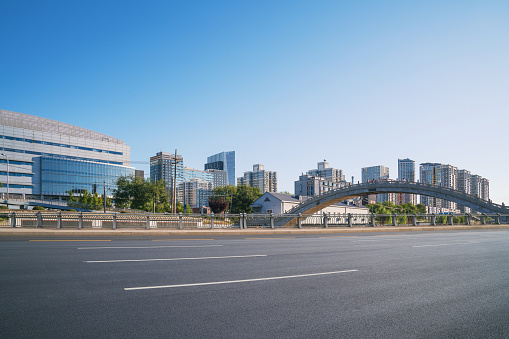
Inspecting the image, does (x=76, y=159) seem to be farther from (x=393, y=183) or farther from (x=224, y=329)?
(x=224, y=329)

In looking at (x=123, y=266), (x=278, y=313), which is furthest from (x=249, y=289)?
(x=123, y=266)

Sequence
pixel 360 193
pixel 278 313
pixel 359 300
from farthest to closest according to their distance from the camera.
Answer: pixel 360 193 < pixel 359 300 < pixel 278 313

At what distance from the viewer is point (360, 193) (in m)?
73.1

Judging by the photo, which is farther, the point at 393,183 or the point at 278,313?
the point at 393,183

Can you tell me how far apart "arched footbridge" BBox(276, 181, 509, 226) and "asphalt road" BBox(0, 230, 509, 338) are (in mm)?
44660

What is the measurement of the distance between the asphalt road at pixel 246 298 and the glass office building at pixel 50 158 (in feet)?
317

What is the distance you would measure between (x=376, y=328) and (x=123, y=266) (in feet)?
20.3

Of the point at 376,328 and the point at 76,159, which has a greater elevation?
the point at 76,159

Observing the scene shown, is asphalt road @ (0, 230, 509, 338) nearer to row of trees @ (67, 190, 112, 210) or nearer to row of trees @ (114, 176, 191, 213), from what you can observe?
row of trees @ (114, 176, 191, 213)

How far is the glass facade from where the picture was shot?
95438mm

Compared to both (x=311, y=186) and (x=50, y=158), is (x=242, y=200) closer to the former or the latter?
(x=50, y=158)

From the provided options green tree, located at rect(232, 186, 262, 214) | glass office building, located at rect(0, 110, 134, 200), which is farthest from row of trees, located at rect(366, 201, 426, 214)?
glass office building, located at rect(0, 110, 134, 200)

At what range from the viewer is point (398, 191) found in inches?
2721

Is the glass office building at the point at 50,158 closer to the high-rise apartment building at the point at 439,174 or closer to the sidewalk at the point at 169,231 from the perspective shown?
the sidewalk at the point at 169,231
